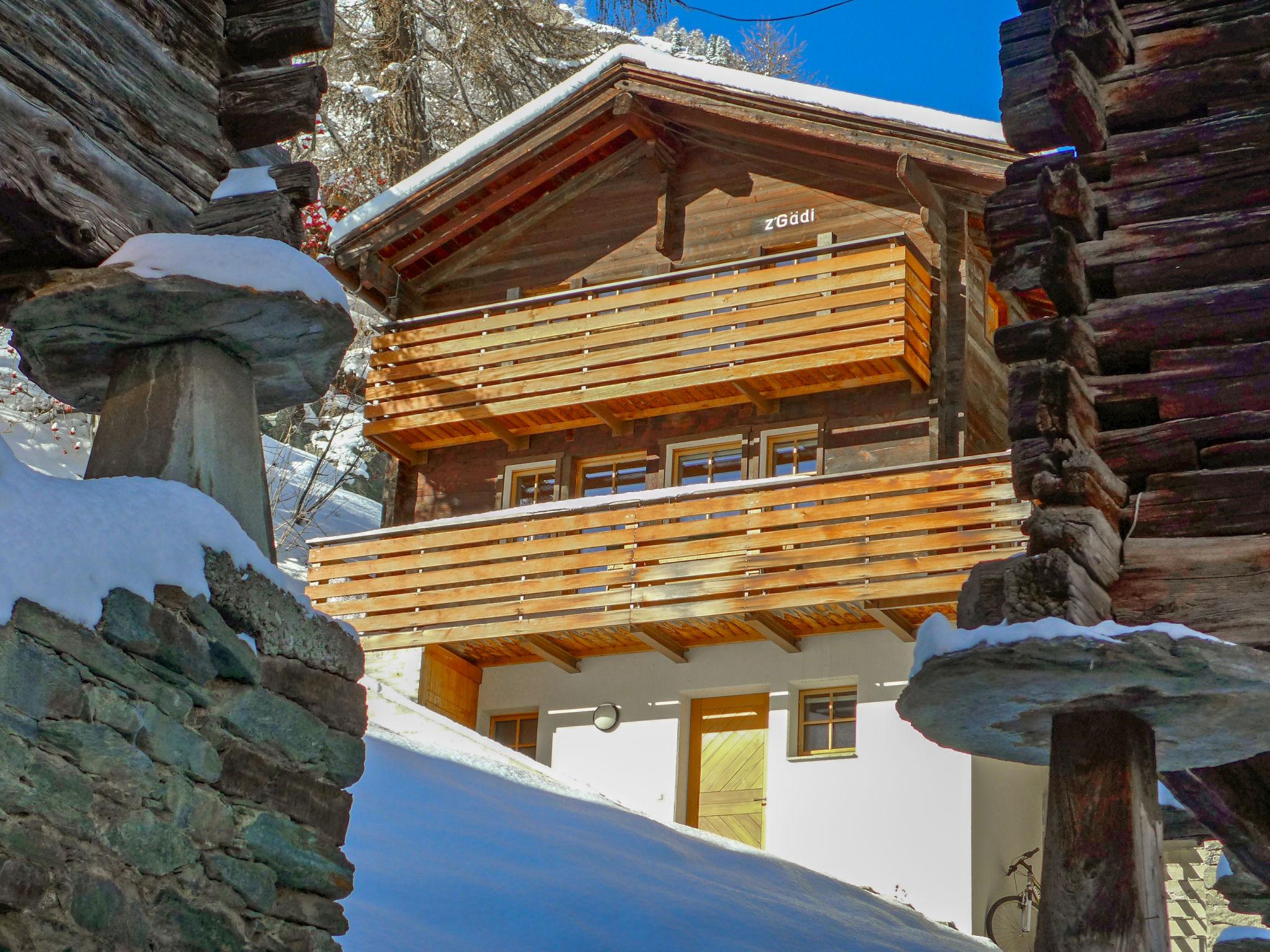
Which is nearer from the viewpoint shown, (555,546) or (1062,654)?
(1062,654)

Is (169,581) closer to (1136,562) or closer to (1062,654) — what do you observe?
(1062,654)

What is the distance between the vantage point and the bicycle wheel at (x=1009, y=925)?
15.3 meters

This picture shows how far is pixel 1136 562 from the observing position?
6.66 meters

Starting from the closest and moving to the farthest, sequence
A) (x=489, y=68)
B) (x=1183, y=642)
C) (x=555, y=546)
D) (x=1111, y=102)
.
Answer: (x=1183, y=642) → (x=1111, y=102) → (x=555, y=546) → (x=489, y=68)

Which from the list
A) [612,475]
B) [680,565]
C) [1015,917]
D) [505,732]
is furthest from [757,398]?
[1015,917]

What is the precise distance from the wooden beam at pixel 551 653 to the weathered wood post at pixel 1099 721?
1098cm

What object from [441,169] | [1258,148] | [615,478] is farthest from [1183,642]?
[441,169]

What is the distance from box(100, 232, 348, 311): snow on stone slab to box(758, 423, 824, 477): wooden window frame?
11869mm

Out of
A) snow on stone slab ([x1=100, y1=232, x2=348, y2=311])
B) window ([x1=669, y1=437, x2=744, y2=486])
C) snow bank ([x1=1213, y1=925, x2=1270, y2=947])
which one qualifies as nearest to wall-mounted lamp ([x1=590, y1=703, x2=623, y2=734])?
window ([x1=669, y1=437, x2=744, y2=486])

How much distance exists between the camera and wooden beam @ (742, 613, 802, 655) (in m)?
16.3

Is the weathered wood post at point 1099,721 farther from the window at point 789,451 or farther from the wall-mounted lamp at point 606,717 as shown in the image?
the window at point 789,451

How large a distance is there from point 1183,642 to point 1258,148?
234 cm

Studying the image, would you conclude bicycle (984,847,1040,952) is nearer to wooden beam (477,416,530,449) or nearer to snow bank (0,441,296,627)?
wooden beam (477,416,530,449)

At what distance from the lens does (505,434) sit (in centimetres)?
1909
